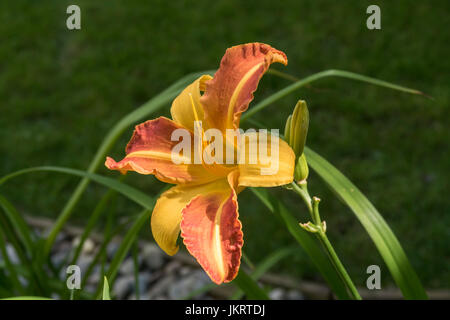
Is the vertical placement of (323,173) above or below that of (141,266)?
above

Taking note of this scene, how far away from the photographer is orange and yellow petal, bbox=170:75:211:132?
0.86 metres

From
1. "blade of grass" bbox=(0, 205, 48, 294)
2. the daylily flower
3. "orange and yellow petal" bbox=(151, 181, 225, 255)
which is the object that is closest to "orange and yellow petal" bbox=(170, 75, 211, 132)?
the daylily flower

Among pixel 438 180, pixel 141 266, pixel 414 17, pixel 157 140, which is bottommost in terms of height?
pixel 141 266

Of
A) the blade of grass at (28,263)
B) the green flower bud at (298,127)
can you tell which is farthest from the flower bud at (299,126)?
the blade of grass at (28,263)

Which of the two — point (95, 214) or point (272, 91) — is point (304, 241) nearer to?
point (95, 214)

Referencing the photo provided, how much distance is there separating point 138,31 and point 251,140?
2867 millimetres

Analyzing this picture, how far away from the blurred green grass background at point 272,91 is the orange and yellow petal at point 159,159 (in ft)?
4.40

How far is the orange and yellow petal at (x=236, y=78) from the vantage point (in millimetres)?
774

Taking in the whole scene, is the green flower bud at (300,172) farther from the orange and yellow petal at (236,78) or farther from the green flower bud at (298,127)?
the orange and yellow petal at (236,78)

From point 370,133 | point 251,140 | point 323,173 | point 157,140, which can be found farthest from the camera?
point 370,133

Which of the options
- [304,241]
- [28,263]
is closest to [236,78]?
[304,241]

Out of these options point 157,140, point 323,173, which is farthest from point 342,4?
point 157,140
